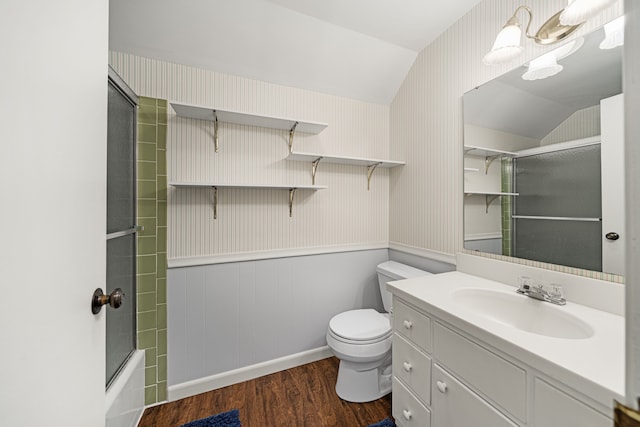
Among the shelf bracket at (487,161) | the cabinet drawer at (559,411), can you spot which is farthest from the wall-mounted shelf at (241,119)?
the cabinet drawer at (559,411)

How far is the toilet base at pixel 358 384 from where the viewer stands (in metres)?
1.53

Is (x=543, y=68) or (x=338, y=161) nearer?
(x=543, y=68)

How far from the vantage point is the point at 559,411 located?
25.8 inches

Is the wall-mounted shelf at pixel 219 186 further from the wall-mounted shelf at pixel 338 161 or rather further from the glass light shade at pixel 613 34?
the glass light shade at pixel 613 34

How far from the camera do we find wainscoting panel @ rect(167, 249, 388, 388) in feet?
5.15

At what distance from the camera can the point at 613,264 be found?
0.97 m

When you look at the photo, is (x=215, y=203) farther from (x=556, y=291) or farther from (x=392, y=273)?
(x=556, y=291)

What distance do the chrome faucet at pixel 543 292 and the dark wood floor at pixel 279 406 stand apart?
40.5 inches

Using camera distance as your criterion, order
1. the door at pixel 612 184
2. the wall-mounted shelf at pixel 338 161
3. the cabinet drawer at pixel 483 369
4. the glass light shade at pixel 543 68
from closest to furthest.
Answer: the cabinet drawer at pixel 483 369, the door at pixel 612 184, the glass light shade at pixel 543 68, the wall-mounted shelf at pixel 338 161

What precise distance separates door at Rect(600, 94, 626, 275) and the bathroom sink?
27 centimetres

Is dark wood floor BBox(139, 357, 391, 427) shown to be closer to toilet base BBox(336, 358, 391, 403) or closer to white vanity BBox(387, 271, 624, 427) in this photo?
toilet base BBox(336, 358, 391, 403)

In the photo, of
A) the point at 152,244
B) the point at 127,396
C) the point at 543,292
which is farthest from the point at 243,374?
the point at 543,292

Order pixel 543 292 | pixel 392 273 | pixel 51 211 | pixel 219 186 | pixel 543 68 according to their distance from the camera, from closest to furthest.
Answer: pixel 51 211 → pixel 543 292 → pixel 543 68 → pixel 219 186 → pixel 392 273

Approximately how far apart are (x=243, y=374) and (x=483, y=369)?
1.49m
